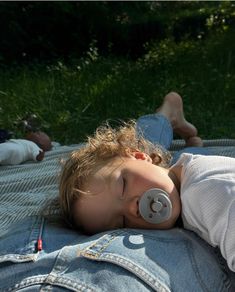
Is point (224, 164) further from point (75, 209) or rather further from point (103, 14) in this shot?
point (103, 14)

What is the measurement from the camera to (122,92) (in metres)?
4.39

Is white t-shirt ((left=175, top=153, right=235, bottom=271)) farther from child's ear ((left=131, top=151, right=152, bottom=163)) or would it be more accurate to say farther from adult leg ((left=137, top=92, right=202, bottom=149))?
adult leg ((left=137, top=92, right=202, bottom=149))

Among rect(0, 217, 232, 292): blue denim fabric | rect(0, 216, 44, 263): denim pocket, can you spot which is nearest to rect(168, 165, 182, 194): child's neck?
rect(0, 217, 232, 292): blue denim fabric

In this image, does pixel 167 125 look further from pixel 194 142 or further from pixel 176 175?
pixel 176 175

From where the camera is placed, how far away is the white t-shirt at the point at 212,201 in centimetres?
145

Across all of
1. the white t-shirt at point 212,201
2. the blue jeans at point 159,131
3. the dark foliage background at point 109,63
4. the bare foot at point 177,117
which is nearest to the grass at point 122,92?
the dark foliage background at point 109,63

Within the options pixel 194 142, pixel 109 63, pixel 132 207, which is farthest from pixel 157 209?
pixel 109 63

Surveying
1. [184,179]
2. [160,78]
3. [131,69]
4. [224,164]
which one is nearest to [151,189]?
[184,179]

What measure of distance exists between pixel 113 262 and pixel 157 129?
1442 mm

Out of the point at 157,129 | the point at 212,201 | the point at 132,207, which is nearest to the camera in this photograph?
the point at 212,201

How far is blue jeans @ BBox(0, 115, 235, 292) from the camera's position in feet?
4.45

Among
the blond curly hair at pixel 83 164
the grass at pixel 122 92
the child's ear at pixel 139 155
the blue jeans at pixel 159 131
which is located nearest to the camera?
the blond curly hair at pixel 83 164

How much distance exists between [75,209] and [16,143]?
1153 millimetres

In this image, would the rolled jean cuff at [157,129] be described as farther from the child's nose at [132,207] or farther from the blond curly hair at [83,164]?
the child's nose at [132,207]
